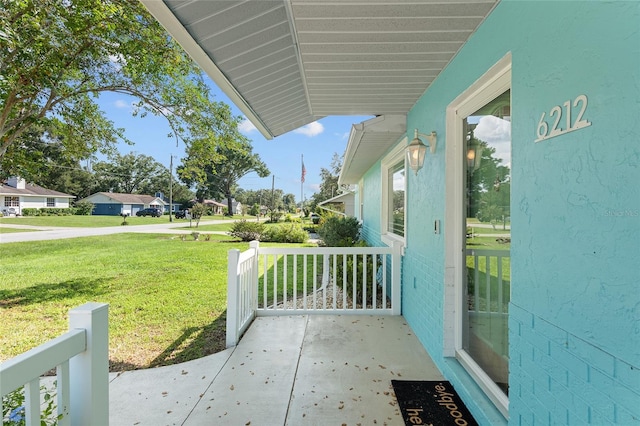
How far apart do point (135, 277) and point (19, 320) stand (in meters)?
2.87

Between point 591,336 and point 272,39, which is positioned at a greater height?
point 272,39

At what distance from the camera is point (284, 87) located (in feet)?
10.1

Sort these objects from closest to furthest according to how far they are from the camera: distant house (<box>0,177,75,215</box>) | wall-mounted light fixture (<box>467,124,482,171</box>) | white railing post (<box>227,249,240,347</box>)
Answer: wall-mounted light fixture (<box>467,124,482,171</box>), white railing post (<box>227,249,240,347</box>), distant house (<box>0,177,75,215</box>)

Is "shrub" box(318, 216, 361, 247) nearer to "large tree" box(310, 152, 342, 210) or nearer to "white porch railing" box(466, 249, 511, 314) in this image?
"white porch railing" box(466, 249, 511, 314)

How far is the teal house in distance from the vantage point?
1101 mm

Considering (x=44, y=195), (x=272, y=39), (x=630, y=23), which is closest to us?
(x=630, y=23)

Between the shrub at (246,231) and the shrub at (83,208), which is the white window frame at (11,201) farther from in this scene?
the shrub at (246,231)

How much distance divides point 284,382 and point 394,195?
13.2 ft

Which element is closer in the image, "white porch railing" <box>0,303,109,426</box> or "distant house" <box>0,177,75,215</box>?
"white porch railing" <box>0,303,109,426</box>

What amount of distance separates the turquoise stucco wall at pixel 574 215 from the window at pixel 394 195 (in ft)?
9.43

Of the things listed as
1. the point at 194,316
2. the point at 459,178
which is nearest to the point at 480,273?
the point at 459,178

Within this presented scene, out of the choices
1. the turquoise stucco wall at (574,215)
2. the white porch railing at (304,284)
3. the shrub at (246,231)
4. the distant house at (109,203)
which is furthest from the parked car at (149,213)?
the turquoise stucco wall at (574,215)

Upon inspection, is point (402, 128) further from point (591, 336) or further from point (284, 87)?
point (591, 336)

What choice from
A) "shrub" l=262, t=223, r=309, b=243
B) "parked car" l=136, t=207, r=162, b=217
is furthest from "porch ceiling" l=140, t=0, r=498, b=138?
"parked car" l=136, t=207, r=162, b=217
